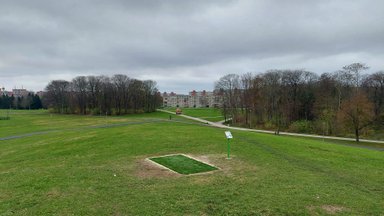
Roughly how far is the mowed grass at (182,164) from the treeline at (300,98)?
40952 mm

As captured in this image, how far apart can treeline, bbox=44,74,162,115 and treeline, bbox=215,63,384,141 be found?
122ft

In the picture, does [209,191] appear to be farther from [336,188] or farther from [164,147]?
[164,147]

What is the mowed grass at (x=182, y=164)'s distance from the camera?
411 inches

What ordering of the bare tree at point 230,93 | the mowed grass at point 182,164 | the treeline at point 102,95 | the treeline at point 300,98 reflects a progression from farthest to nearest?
the treeline at point 102,95
the bare tree at point 230,93
the treeline at point 300,98
the mowed grass at point 182,164

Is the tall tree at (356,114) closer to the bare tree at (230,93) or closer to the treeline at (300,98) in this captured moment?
the treeline at (300,98)

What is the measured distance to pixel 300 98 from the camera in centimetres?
6247

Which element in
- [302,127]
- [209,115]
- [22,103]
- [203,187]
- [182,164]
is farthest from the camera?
[22,103]

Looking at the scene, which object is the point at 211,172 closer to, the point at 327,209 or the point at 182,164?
the point at 182,164

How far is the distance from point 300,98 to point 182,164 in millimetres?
57715

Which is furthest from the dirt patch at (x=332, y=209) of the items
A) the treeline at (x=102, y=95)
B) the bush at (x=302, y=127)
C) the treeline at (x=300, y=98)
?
the treeline at (x=102, y=95)

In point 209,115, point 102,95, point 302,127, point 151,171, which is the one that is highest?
point 102,95

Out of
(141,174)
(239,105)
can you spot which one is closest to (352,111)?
(239,105)

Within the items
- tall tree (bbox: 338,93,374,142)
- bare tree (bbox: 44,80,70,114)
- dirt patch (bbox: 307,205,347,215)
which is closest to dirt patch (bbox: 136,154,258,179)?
dirt patch (bbox: 307,205,347,215)

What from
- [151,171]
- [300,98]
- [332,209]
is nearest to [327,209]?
[332,209]
